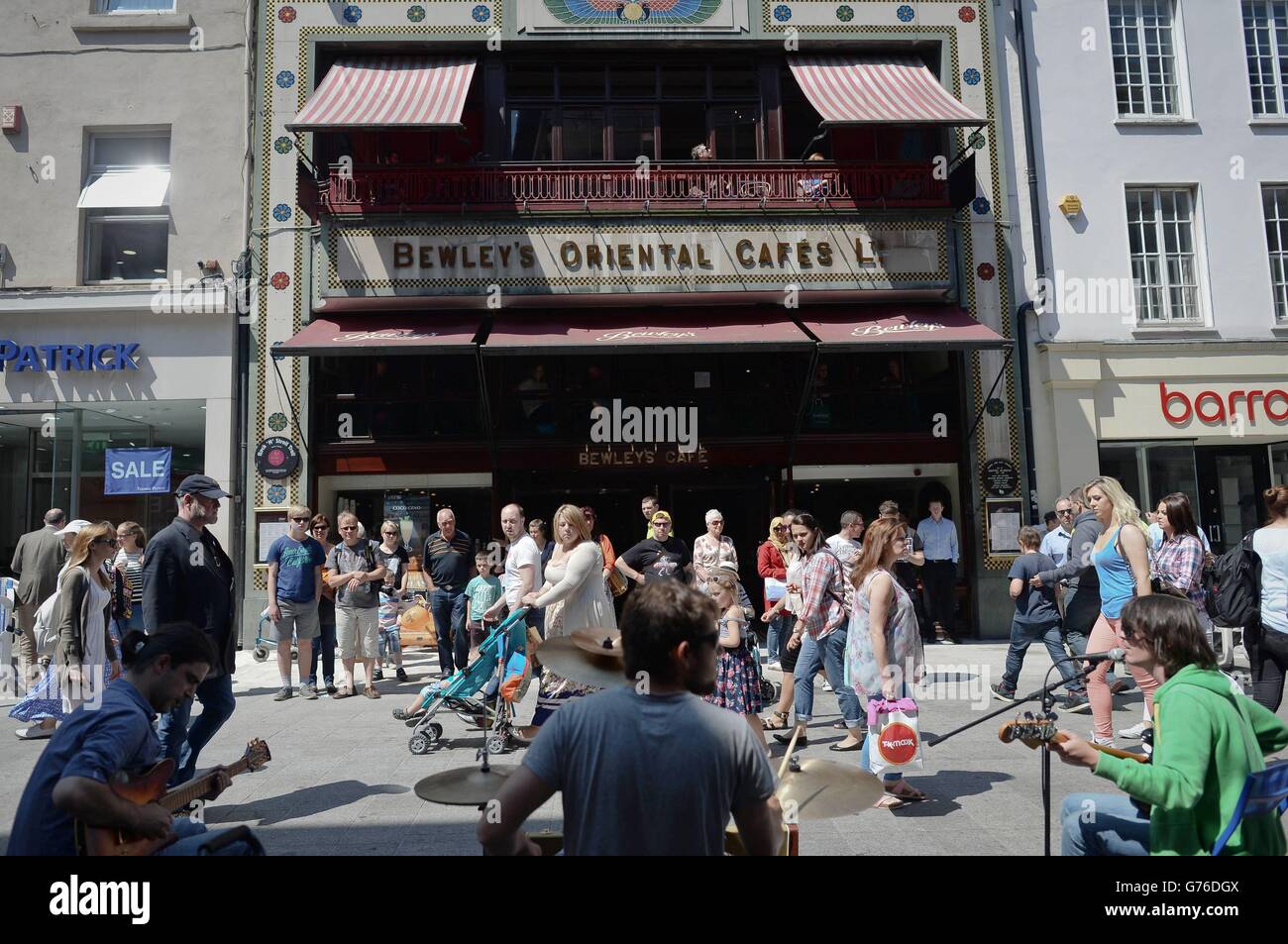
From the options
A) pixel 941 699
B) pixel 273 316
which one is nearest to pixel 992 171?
pixel 941 699

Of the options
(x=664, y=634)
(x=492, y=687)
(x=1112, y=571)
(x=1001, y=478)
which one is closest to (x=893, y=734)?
(x=1112, y=571)

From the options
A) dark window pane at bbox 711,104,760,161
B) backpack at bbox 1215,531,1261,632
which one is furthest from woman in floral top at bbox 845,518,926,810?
dark window pane at bbox 711,104,760,161

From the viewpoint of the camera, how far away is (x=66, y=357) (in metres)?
13.4

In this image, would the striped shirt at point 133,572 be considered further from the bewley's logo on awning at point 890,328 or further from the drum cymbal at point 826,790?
the bewley's logo on awning at point 890,328

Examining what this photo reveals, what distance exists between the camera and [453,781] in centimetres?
356

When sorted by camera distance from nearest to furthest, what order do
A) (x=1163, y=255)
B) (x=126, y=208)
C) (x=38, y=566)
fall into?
1. (x=38, y=566)
2. (x=126, y=208)
3. (x=1163, y=255)

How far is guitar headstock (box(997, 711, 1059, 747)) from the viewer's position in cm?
296

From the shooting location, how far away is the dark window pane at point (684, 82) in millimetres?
14336

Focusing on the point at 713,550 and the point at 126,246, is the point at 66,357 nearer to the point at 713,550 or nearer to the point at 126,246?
the point at 126,246

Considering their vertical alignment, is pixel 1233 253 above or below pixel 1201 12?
below

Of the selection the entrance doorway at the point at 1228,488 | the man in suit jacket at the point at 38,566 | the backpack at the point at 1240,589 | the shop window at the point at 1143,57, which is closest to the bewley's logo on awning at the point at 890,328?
the entrance doorway at the point at 1228,488

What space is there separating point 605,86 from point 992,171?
21.4ft

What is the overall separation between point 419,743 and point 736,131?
1119 cm
